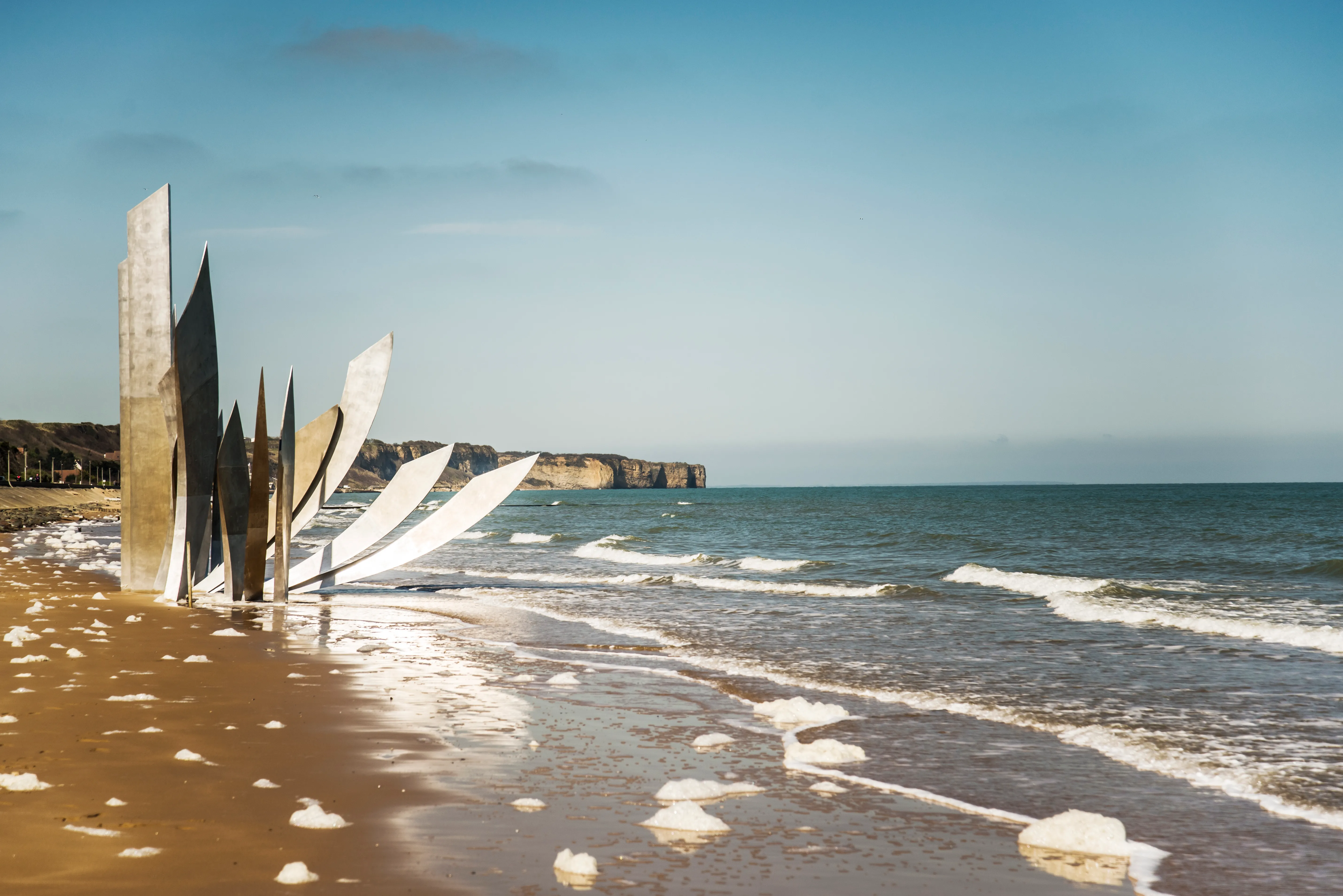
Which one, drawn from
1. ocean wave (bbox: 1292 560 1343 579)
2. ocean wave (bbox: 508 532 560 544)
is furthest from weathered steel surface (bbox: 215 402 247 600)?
ocean wave (bbox: 508 532 560 544)

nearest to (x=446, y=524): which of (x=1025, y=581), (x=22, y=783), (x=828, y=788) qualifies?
(x=22, y=783)

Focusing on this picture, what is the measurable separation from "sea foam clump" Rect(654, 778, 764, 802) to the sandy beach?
42 mm

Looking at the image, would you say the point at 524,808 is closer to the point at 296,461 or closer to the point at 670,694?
the point at 670,694

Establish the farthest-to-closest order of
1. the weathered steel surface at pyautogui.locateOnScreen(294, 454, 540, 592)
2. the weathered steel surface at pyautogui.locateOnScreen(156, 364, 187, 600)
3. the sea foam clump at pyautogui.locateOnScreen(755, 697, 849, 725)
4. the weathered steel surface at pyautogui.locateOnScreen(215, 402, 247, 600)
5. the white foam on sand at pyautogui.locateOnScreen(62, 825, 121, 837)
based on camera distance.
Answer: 1. the weathered steel surface at pyautogui.locateOnScreen(294, 454, 540, 592)
2. the weathered steel surface at pyautogui.locateOnScreen(215, 402, 247, 600)
3. the weathered steel surface at pyautogui.locateOnScreen(156, 364, 187, 600)
4. the sea foam clump at pyautogui.locateOnScreen(755, 697, 849, 725)
5. the white foam on sand at pyautogui.locateOnScreen(62, 825, 121, 837)

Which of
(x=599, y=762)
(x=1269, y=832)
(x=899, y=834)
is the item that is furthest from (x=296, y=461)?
(x=1269, y=832)

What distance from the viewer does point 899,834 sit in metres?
A: 4.43

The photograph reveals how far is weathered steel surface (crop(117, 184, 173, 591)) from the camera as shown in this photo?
1291 centimetres

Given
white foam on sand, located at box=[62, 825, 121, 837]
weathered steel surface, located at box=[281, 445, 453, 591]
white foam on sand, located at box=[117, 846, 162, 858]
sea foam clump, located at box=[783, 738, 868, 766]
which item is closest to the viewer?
white foam on sand, located at box=[117, 846, 162, 858]

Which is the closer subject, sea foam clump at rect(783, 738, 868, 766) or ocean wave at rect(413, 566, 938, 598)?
sea foam clump at rect(783, 738, 868, 766)

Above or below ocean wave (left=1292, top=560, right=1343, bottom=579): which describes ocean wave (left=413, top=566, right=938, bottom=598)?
below

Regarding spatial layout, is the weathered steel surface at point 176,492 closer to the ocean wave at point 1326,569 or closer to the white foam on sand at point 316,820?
the white foam on sand at point 316,820

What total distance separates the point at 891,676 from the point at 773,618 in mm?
4511

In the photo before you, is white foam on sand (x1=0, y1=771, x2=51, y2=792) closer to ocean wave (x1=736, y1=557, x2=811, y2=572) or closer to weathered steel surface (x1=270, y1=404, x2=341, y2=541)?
weathered steel surface (x1=270, y1=404, x2=341, y2=541)

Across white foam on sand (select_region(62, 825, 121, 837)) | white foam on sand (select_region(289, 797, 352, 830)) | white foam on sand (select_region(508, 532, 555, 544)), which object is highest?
white foam on sand (select_region(62, 825, 121, 837))
